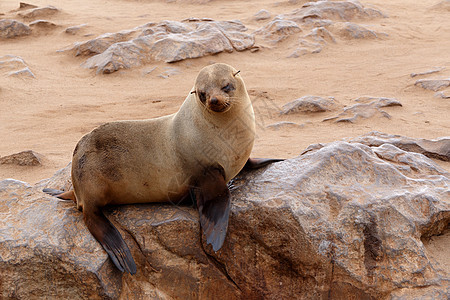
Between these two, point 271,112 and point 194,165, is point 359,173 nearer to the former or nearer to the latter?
point 194,165

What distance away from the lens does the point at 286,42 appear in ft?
39.0

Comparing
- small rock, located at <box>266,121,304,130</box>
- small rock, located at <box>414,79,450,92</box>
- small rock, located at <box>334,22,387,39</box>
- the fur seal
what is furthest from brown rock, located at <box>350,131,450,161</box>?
small rock, located at <box>334,22,387,39</box>

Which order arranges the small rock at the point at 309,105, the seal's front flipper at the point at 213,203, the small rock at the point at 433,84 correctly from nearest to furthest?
the seal's front flipper at the point at 213,203 < the small rock at the point at 309,105 < the small rock at the point at 433,84

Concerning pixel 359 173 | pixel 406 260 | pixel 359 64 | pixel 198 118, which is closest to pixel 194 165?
pixel 198 118

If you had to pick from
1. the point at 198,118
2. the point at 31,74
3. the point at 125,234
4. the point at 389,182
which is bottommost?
the point at 31,74

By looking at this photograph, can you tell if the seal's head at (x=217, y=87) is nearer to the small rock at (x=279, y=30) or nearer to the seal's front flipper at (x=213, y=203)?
the seal's front flipper at (x=213, y=203)

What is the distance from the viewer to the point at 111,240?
148 inches

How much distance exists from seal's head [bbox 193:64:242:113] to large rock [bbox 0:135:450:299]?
0.71 meters

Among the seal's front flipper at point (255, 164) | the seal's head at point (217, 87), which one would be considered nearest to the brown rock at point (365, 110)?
the seal's front flipper at point (255, 164)

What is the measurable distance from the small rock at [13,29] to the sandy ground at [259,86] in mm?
238

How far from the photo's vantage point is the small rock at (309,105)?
7.89 metres

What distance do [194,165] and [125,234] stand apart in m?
0.73

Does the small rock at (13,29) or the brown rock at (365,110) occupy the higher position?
the brown rock at (365,110)

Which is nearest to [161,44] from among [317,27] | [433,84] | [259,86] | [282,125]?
[259,86]
